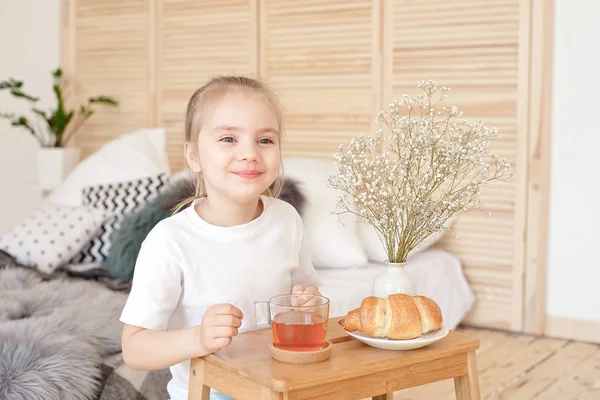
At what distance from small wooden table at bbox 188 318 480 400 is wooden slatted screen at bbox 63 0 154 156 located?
115 inches

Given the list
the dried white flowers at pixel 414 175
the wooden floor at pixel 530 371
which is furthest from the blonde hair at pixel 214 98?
the wooden floor at pixel 530 371

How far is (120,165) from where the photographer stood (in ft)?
11.1

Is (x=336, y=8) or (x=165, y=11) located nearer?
(x=336, y=8)

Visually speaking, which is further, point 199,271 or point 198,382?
point 199,271

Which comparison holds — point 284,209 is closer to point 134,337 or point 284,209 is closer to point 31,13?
point 134,337

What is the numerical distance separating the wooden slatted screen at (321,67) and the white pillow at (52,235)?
0.99 m

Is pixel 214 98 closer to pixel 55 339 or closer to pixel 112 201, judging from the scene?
pixel 55 339

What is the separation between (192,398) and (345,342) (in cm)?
27

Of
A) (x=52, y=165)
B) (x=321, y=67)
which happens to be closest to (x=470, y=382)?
(x=321, y=67)

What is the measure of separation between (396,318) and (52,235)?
2.07 meters

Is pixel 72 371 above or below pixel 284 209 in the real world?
below

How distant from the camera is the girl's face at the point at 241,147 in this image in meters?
1.42

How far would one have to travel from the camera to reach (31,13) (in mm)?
4359

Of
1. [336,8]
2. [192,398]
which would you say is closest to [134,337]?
[192,398]
